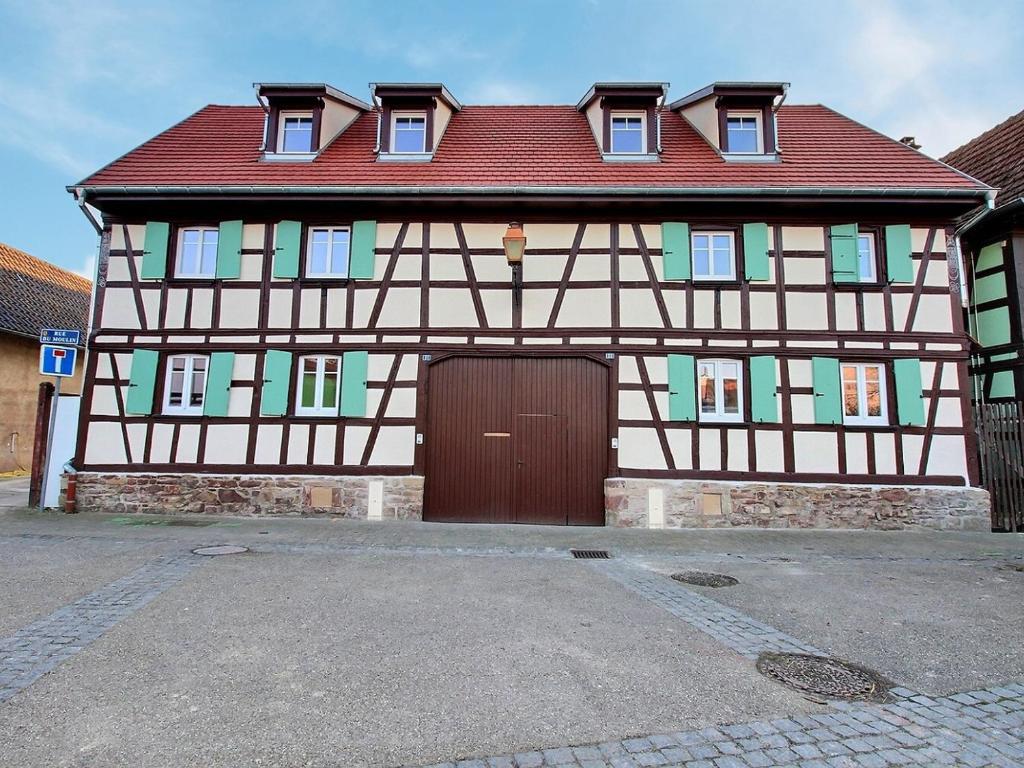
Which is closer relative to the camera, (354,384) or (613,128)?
(354,384)

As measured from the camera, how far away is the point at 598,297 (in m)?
9.77

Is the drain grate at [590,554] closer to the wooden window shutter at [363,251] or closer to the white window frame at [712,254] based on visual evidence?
the white window frame at [712,254]

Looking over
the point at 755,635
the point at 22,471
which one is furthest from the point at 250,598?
the point at 22,471

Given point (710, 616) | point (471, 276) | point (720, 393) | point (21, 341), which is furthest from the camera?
point (21, 341)

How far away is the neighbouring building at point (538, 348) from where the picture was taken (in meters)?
9.29

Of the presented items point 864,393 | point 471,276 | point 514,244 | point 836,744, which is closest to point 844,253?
point 864,393

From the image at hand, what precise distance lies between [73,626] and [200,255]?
25.3 ft

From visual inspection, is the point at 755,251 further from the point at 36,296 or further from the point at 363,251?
the point at 36,296

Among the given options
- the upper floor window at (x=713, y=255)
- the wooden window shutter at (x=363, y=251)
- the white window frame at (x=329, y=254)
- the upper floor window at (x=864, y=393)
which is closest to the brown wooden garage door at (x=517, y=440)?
the wooden window shutter at (x=363, y=251)

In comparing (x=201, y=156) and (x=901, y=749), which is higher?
(x=201, y=156)

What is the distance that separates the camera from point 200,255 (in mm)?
10148

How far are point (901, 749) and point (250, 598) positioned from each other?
4798 millimetres

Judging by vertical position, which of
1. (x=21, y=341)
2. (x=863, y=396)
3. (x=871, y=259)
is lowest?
(x=863, y=396)

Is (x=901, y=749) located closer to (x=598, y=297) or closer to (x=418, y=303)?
(x=598, y=297)
